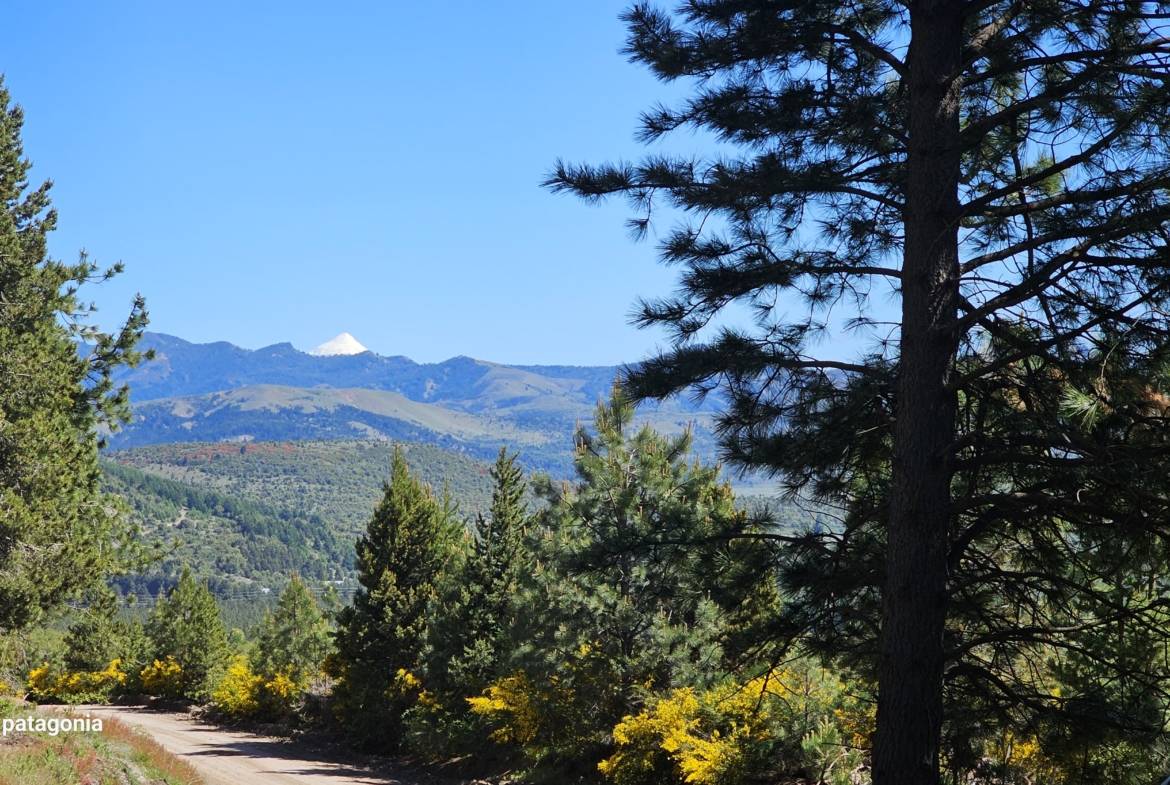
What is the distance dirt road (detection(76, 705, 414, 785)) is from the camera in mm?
18859

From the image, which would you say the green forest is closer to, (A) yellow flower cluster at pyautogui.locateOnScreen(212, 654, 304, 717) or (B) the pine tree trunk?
(B) the pine tree trunk

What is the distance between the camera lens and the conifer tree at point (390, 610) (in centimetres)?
2569

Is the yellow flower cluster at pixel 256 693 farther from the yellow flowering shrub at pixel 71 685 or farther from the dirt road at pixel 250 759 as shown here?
the yellow flowering shrub at pixel 71 685

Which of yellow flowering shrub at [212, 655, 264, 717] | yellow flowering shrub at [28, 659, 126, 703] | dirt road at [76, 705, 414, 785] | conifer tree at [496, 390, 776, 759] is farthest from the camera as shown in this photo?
yellow flowering shrub at [28, 659, 126, 703]

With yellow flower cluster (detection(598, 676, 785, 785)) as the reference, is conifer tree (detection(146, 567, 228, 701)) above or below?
below

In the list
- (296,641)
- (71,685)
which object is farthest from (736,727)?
(71,685)

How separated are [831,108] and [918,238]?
1.62 meters

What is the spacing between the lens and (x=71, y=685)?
4038cm

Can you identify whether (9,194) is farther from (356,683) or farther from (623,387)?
(623,387)

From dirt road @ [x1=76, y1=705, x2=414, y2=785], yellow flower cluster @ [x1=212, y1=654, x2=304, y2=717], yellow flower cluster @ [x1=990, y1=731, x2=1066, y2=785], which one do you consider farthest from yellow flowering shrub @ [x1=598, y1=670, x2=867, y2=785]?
yellow flower cluster @ [x1=212, y1=654, x2=304, y2=717]

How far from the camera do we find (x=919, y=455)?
5.73 metres

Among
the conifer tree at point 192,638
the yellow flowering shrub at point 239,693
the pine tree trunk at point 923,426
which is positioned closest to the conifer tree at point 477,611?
the yellow flowering shrub at point 239,693

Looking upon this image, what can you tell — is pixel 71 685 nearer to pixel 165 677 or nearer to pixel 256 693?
pixel 165 677

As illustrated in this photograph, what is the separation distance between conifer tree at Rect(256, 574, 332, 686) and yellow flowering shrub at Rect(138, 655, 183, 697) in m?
5.24
